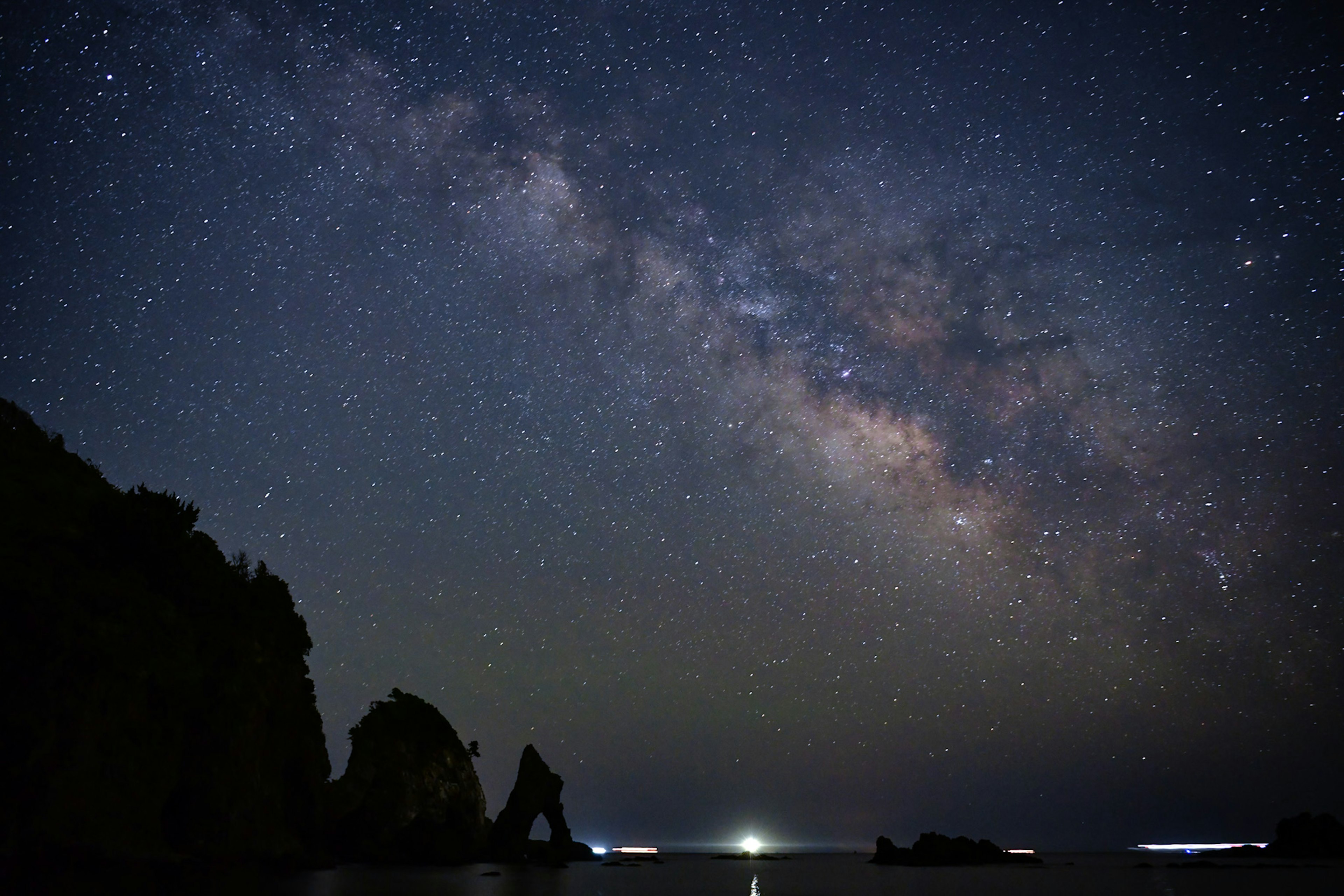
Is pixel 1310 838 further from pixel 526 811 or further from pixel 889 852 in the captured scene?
pixel 526 811

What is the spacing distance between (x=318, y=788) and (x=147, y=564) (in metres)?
24.4

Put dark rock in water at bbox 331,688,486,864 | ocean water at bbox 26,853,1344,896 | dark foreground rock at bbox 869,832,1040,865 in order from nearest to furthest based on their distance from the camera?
ocean water at bbox 26,853,1344,896 < dark rock in water at bbox 331,688,486,864 < dark foreground rock at bbox 869,832,1040,865

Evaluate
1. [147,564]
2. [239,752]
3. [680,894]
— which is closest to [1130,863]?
[680,894]

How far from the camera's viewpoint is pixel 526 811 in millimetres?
88750

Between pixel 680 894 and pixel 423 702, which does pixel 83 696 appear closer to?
pixel 680 894

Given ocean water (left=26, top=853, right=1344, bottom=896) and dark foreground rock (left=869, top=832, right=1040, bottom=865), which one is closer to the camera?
ocean water (left=26, top=853, right=1344, bottom=896)

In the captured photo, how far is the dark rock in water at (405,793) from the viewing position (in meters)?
71.4

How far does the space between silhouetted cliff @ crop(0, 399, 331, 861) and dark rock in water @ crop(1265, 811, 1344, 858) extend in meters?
130

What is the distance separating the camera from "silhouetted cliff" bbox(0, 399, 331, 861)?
3284 cm

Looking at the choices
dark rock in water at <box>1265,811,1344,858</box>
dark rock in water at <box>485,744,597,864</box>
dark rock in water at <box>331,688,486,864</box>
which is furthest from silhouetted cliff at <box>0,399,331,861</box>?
dark rock in water at <box>1265,811,1344,858</box>

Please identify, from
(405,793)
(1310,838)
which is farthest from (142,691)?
(1310,838)

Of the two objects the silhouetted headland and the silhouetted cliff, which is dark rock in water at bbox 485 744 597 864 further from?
the silhouetted cliff

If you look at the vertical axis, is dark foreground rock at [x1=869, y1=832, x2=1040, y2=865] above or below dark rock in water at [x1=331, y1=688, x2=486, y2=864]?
below

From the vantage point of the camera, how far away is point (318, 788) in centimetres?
5825
